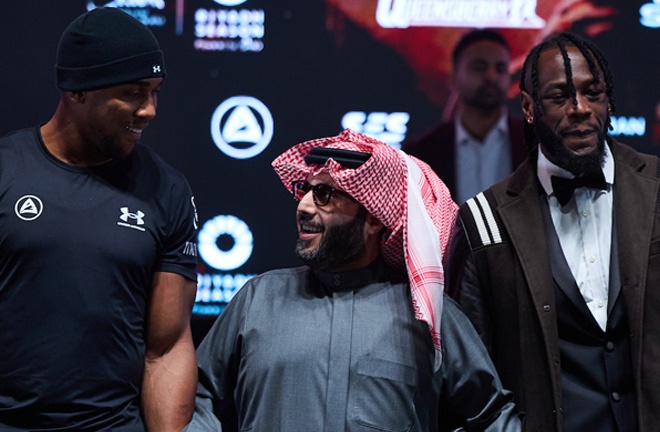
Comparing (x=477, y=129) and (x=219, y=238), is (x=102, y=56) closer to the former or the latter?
(x=219, y=238)

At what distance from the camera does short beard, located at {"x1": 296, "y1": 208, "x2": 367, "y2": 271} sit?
109 inches

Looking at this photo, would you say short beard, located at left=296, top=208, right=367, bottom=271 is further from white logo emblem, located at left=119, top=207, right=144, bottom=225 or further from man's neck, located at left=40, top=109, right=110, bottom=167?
man's neck, located at left=40, top=109, right=110, bottom=167

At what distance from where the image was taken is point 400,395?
268 cm

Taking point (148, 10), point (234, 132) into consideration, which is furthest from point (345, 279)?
point (148, 10)

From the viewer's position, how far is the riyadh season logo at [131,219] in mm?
2668

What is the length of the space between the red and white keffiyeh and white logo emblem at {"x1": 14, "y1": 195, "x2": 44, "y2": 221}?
0.69 m

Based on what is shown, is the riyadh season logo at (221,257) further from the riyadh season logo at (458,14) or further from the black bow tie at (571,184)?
the black bow tie at (571,184)

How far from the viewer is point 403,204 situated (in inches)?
110

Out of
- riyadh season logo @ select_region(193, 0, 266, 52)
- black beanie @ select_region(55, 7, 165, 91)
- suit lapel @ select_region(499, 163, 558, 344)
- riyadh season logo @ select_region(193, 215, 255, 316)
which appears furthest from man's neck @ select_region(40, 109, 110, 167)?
riyadh season logo @ select_region(193, 0, 266, 52)

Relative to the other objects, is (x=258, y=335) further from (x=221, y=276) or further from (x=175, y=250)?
(x=221, y=276)

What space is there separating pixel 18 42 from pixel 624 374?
3.15m

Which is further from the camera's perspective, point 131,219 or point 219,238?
point 219,238

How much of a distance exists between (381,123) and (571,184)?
175 cm

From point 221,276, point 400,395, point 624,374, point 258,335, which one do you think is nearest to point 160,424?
point 258,335
